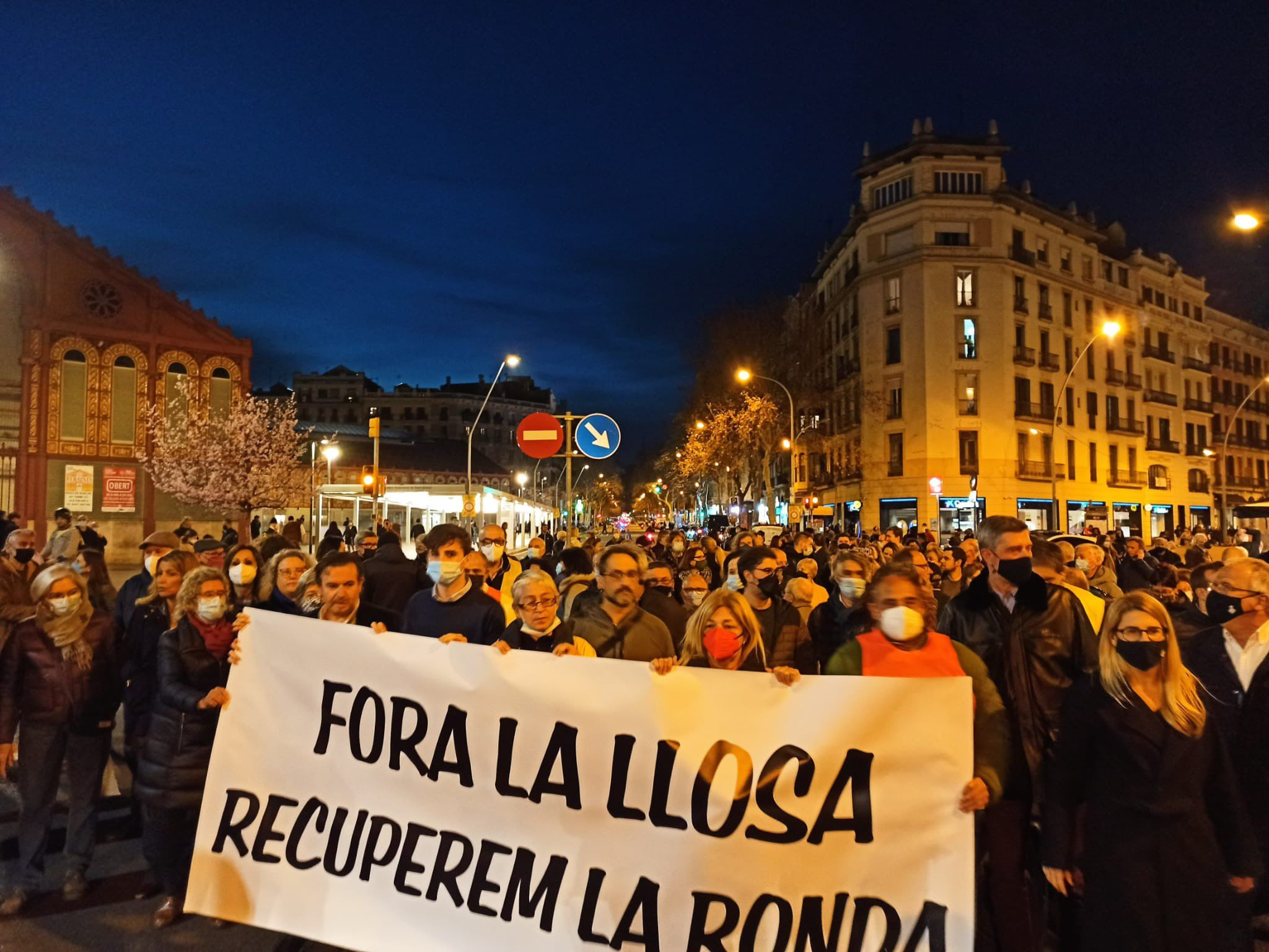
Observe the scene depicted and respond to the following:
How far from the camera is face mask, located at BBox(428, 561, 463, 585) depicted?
16.7 feet

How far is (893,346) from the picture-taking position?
46.9 meters

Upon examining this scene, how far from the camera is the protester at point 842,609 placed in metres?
5.64

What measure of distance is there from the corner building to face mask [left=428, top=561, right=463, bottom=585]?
38.9 meters

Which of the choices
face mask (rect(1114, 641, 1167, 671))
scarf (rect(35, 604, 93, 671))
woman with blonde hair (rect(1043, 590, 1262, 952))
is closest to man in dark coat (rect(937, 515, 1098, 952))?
woman with blonde hair (rect(1043, 590, 1262, 952))

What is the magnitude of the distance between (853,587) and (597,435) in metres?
5.26

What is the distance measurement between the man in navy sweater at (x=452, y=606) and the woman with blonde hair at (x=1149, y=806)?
2.90 meters

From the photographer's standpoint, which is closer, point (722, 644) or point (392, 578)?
point (722, 644)

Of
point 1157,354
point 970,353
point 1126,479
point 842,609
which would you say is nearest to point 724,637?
point 842,609

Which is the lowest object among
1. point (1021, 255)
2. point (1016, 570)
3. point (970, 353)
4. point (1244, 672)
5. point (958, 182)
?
point (1244, 672)

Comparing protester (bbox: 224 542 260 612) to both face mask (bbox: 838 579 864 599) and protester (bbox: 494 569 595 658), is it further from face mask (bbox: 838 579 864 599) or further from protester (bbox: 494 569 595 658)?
face mask (bbox: 838 579 864 599)

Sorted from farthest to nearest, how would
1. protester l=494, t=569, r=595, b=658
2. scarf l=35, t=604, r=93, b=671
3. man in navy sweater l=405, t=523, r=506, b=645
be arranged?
man in navy sweater l=405, t=523, r=506, b=645 < scarf l=35, t=604, r=93, b=671 < protester l=494, t=569, r=595, b=658

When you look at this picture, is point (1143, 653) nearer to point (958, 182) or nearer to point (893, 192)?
point (958, 182)

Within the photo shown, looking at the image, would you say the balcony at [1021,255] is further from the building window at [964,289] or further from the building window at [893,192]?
the building window at [893,192]

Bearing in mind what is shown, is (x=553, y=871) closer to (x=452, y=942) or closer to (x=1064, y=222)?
(x=452, y=942)
